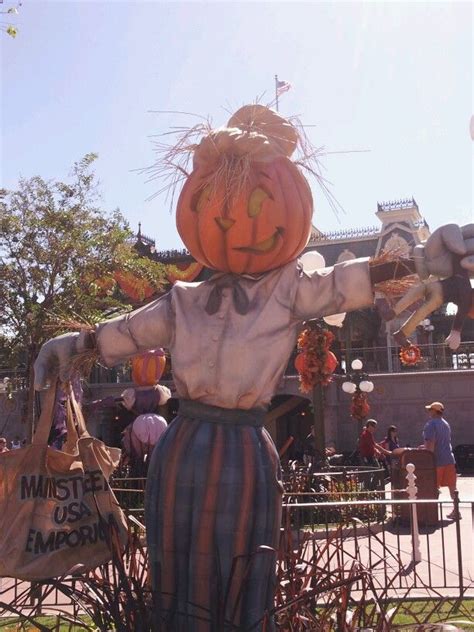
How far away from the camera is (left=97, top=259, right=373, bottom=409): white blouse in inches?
114

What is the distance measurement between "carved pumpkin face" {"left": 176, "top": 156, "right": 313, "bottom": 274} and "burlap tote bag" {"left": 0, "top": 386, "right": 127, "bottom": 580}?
1027mm

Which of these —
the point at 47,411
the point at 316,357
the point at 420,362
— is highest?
the point at 420,362

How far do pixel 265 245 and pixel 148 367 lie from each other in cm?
951

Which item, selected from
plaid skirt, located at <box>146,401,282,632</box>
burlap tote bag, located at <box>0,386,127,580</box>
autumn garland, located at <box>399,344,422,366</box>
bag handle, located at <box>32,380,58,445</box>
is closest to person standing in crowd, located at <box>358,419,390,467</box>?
autumn garland, located at <box>399,344,422,366</box>

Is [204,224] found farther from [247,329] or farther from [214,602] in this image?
[214,602]

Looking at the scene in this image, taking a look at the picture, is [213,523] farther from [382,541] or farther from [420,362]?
[420,362]

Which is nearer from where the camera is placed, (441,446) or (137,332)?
(137,332)

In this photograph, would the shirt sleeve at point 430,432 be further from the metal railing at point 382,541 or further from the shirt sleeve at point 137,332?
the shirt sleeve at point 137,332

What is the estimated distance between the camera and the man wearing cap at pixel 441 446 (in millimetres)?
10086

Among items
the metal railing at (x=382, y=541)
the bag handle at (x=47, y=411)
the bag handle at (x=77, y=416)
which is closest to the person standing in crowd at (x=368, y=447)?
the metal railing at (x=382, y=541)

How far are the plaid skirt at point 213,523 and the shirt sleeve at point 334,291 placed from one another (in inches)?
18.8

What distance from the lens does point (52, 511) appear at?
342 cm

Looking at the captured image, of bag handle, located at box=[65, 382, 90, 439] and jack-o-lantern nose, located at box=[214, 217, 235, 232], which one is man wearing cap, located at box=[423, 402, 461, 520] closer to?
bag handle, located at box=[65, 382, 90, 439]

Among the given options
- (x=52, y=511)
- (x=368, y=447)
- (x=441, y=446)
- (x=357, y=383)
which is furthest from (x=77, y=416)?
(x=357, y=383)
